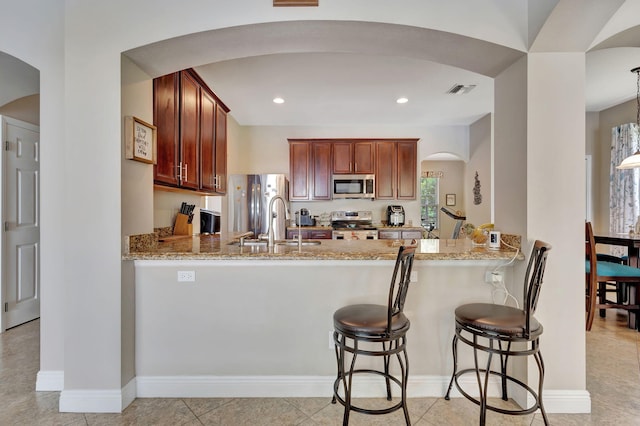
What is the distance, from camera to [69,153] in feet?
6.28

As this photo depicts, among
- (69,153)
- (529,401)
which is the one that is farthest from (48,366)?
(529,401)

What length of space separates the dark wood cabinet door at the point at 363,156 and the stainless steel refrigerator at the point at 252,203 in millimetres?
1381

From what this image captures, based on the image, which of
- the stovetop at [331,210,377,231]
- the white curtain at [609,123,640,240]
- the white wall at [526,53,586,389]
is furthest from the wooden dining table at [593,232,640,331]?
the stovetop at [331,210,377,231]

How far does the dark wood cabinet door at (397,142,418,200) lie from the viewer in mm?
5211

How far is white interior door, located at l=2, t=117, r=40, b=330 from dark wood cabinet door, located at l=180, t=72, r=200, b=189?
1.86m

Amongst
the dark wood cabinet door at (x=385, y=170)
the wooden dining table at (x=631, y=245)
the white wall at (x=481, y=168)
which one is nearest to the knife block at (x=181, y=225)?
the dark wood cabinet door at (x=385, y=170)

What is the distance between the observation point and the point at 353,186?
5.19m

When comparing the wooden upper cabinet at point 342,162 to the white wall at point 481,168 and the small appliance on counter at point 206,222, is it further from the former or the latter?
the small appliance on counter at point 206,222

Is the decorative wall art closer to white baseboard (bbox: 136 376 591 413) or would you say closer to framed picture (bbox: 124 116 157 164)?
white baseboard (bbox: 136 376 591 413)

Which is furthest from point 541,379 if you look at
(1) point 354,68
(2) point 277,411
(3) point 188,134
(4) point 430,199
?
(4) point 430,199

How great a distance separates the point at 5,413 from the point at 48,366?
299 mm

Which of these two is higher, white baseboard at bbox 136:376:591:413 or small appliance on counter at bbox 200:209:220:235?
small appliance on counter at bbox 200:209:220:235

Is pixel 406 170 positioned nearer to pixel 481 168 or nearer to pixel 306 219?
pixel 481 168

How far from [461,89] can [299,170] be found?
259cm
